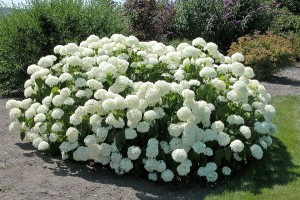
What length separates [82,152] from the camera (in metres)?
5.29

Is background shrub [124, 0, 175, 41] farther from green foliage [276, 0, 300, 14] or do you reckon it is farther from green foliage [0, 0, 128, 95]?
green foliage [276, 0, 300, 14]

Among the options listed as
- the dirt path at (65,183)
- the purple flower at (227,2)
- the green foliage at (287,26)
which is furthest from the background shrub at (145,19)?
the dirt path at (65,183)

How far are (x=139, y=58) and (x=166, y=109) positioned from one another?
3.09 feet

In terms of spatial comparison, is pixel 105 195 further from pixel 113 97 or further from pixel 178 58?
pixel 178 58

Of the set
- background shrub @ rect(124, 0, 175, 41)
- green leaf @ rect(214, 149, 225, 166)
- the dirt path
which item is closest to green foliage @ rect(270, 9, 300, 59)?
background shrub @ rect(124, 0, 175, 41)

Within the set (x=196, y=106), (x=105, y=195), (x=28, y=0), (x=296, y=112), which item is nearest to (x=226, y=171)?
(x=196, y=106)

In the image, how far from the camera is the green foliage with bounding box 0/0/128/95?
8.77 meters

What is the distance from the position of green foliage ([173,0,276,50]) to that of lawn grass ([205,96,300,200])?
6.49 meters

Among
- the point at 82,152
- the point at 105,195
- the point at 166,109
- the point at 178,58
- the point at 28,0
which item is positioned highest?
the point at 28,0

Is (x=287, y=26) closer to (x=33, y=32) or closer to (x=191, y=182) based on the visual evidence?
(x=33, y=32)

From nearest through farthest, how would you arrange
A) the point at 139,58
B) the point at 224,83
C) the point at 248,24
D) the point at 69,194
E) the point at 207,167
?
1. the point at 69,194
2. the point at 207,167
3. the point at 224,83
4. the point at 139,58
5. the point at 248,24

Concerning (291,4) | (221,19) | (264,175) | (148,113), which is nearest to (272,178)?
(264,175)

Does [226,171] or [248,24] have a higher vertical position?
[248,24]

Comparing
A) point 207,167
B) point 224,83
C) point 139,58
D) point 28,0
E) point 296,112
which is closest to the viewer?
point 207,167
